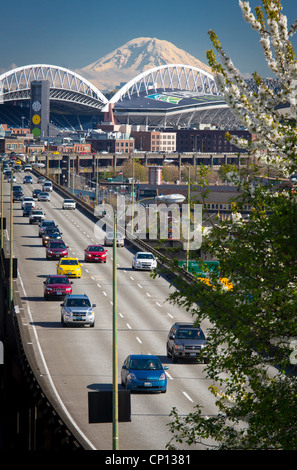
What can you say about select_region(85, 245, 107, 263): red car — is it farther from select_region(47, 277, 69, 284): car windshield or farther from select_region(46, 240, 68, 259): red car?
select_region(47, 277, 69, 284): car windshield

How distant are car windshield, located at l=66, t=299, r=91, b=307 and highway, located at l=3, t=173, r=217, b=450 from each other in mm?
1205

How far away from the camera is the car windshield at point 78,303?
45.0 metres

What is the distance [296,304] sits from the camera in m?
14.7

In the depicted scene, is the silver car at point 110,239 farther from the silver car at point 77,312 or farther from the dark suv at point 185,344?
the dark suv at point 185,344

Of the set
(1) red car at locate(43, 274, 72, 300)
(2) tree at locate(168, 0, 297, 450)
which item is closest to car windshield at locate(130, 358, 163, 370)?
(2) tree at locate(168, 0, 297, 450)

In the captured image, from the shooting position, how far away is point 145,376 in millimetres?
32156

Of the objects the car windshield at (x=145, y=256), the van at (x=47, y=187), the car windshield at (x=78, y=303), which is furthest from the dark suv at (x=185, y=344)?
the van at (x=47, y=187)

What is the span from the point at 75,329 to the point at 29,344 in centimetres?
→ 593

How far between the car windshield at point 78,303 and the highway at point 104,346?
1205mm

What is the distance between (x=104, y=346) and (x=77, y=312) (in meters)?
5.00

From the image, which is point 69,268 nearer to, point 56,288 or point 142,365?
point 56,288

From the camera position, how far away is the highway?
2766cm

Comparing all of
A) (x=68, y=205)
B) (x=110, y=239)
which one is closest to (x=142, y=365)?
(x=110, y=239)
